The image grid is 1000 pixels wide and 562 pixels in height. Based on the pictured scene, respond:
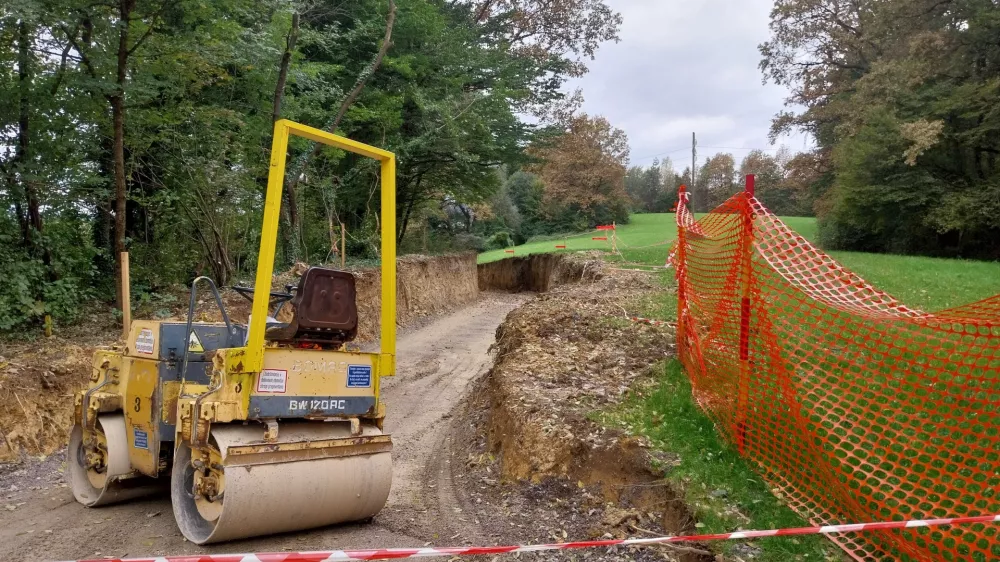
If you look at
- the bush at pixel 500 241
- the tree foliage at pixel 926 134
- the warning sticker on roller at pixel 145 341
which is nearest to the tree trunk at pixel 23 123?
the warning sticker on roller at pixel 145 341

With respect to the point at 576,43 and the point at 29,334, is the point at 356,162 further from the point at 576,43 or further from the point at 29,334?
the point at 576,43

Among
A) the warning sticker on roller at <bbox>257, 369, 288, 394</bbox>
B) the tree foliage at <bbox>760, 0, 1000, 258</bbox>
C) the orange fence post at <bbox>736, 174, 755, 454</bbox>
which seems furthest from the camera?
the tree foliage at <bbox>760, 0, 1000, 258</bbox>

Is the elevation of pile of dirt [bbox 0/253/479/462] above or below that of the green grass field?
below

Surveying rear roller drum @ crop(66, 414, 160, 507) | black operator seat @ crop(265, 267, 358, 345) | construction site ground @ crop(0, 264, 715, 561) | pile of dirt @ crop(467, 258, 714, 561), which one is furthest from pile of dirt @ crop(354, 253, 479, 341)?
black operator seat @ crop(265, 267, 358, 345)

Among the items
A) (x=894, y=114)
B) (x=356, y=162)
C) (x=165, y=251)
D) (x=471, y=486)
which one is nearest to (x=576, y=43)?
(x=894, y=114)

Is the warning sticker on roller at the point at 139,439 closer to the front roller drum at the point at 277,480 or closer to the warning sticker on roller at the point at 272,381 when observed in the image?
the front roller drum at the point at 277,480

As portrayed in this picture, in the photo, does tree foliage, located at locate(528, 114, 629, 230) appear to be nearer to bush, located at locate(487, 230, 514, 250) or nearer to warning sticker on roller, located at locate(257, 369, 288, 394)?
bush, located at locate(487, 230, 514, 250)

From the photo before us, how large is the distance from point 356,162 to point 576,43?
57.3 feet

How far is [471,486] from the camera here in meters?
6.89

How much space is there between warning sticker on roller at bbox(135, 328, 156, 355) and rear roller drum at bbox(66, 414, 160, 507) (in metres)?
0.69

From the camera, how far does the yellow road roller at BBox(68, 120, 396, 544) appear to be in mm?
4777

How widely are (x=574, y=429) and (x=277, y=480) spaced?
9.47 feet

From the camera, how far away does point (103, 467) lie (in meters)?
6.15

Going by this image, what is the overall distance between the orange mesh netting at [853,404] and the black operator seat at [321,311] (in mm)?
3219
